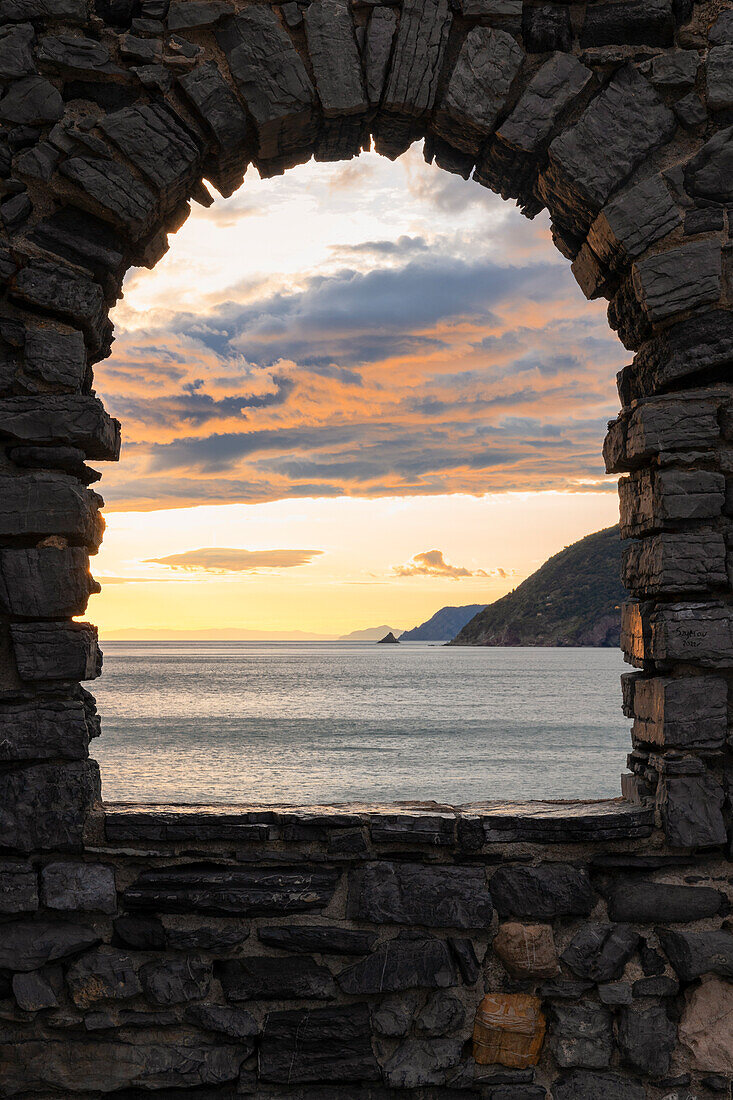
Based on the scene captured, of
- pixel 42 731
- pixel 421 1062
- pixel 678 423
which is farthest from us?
pixel 678 423

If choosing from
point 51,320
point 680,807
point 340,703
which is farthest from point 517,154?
point 340,703

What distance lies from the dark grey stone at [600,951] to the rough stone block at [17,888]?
199 cm

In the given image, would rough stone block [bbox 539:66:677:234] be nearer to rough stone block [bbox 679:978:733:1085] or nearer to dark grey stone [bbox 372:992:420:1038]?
rough stone block [bbox 679:978:733:1085]

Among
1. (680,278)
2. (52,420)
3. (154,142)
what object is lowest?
(52,420)

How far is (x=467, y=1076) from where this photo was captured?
3.10m

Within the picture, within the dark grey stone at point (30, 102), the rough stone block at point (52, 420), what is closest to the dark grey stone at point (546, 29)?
the dark grey stone at point (30, 102)

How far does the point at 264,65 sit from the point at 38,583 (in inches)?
89.7

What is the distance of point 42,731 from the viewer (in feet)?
10.5

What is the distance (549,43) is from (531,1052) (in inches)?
157

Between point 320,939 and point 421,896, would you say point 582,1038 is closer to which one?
point 421,896

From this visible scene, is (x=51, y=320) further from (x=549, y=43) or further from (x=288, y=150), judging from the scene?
(x=549, y=43)

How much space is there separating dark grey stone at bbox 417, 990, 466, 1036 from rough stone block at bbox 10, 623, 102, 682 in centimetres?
180

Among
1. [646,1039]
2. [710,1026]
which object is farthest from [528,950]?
[710,1026]

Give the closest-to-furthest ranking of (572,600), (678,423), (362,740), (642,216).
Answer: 1. (678,423)
2. (642,216)
3. (362,740)
4. (572,600)
